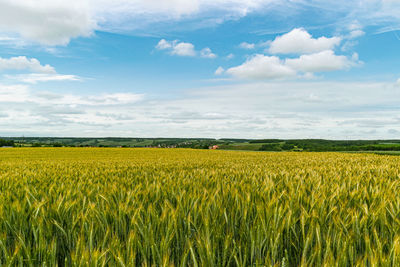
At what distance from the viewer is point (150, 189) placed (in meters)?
3.90

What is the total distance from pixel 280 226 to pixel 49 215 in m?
2.25

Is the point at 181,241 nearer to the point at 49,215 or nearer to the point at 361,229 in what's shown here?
the point at 49,215

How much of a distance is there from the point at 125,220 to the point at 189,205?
68 cm

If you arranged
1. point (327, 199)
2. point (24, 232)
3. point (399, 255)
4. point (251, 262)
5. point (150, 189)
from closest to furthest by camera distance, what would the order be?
1. point (399, 255)
2. point (251, 262)
3. point (24, 232)
4. point (327, 199)
5. point (150, 189)

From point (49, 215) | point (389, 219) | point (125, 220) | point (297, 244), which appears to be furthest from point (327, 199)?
point (49, 215)

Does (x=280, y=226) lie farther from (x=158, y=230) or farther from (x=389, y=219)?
(x=389, y=219)

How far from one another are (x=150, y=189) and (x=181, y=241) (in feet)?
5.46

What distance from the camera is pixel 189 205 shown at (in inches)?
115

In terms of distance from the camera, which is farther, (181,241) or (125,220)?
(125,220)

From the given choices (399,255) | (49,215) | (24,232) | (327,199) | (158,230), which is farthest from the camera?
(327,199)

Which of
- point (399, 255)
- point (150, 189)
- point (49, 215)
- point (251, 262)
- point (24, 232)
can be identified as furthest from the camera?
point (150, 189)

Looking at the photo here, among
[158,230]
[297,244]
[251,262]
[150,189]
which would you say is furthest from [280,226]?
[150,189]

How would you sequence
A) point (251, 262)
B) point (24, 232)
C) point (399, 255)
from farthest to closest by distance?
point (24, 232) → point (251, 262) → point (399, 255)

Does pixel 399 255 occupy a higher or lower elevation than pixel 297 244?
higher
